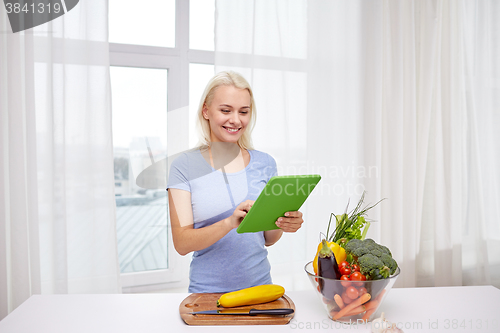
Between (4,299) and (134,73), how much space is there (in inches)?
54.1

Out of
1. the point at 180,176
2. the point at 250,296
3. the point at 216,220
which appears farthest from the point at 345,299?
the point at 180,176

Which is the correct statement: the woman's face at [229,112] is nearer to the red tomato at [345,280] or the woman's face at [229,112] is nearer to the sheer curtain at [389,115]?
the red tomato at [345,280]

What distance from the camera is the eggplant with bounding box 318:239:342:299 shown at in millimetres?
874

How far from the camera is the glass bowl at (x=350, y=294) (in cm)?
86

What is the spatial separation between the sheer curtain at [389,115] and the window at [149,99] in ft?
0.76

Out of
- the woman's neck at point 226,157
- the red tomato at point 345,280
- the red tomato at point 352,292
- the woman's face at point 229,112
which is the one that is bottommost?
the red tomato at point 352,292

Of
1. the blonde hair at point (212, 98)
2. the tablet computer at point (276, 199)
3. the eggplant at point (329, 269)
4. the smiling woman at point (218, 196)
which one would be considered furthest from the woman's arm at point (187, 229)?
the eggplant at point (329, 269)

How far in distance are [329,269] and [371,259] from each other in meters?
0.10

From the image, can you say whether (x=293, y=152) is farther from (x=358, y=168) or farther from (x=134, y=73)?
(x=134, y=73)

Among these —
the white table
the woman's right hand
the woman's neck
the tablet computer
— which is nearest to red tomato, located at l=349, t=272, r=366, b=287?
the white table

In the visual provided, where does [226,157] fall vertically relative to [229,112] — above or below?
below

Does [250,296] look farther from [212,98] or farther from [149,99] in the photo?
[149,99]

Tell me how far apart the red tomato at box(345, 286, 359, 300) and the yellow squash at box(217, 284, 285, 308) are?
0.77ft

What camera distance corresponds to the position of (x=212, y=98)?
1.38m
